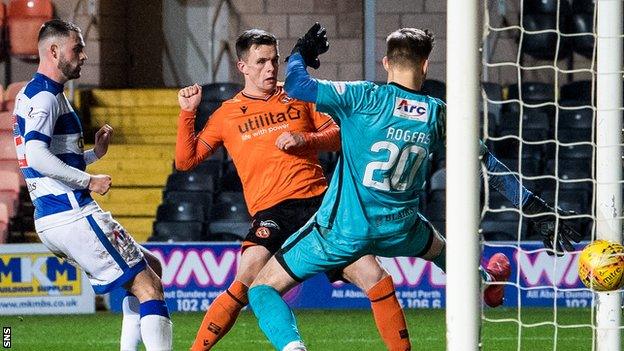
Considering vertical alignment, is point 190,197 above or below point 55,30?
below

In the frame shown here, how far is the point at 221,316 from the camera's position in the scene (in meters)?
6.02

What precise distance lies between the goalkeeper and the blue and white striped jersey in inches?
38.4

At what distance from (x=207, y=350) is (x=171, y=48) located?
28.1ft

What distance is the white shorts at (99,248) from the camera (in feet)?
18.6

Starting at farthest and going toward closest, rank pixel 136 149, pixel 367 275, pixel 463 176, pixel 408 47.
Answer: pixel 136 149 < pixel 367 275 < pixel 408 47 < pixel 463 176

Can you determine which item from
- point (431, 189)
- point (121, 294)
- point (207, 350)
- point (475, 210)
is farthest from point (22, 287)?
point (475, 210)

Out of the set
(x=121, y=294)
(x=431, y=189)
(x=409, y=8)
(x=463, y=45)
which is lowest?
(x=121, y=294)

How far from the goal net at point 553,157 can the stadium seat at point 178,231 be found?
8.72 feet

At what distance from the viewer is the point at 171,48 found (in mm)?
14227

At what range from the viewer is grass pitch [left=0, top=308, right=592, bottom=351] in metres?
7.95

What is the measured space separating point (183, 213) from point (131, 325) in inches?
234

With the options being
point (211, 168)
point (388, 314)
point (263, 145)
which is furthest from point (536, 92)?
point (388, 314)

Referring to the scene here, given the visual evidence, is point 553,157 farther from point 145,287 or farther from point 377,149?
point 377,149

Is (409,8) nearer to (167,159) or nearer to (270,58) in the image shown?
(167,159)
